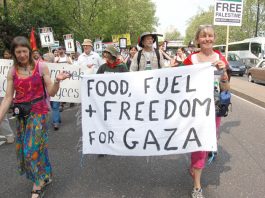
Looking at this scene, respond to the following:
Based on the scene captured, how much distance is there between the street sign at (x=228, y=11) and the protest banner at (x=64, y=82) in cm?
485

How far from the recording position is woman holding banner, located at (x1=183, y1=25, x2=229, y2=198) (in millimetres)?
3707

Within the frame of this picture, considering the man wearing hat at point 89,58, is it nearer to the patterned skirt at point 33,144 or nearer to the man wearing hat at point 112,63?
the man wearing hat at point 112,63

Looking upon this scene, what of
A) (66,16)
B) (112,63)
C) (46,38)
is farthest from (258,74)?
(66,16)

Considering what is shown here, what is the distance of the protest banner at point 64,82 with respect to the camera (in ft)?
24.0

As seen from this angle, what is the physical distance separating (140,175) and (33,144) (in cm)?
148

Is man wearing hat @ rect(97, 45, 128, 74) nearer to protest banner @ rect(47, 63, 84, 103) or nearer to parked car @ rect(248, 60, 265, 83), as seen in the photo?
protest banner @ rect(47, 63, 84, 103)

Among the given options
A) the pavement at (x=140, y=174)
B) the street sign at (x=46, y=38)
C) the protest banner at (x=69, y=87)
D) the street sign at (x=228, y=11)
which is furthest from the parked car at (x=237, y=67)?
the pavement at (x=140, y=174)

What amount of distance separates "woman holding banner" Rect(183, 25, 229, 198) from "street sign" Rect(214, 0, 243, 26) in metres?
6.65

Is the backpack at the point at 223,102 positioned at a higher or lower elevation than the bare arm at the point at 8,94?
lower

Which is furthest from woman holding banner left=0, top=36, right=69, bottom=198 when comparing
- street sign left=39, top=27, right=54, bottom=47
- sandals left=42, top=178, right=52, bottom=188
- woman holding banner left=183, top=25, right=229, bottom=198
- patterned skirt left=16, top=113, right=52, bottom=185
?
street sign left=39, top=27, right=54, bottom=47

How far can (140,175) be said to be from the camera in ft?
14.6

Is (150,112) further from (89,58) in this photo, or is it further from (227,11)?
(227,11)

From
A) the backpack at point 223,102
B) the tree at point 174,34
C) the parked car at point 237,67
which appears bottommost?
the tree at point 174,34

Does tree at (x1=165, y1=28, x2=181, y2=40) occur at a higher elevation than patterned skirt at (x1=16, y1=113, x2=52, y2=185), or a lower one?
lower
